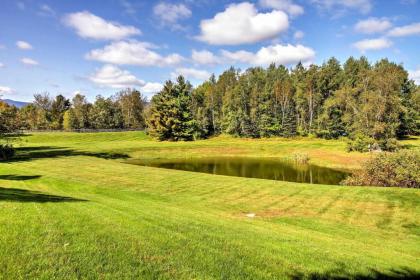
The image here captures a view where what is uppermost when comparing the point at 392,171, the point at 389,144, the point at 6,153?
the point at 6,153

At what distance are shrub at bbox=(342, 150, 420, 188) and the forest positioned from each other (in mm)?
27021

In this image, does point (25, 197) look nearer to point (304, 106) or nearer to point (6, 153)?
point (6, 153)

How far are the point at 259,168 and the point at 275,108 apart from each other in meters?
60.3

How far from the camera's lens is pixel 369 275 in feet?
27.6

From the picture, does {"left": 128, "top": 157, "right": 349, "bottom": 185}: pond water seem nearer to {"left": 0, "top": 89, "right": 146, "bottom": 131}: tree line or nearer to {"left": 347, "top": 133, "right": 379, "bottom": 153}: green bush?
{"left": 347, "top": 133, "right": 379, "bottom": 153}: green bush

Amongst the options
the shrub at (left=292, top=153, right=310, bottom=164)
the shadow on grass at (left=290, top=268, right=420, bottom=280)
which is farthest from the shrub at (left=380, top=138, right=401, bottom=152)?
the shadow on grass at (left=290, top=268, right=420, bottom=280)

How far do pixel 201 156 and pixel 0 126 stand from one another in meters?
32.4

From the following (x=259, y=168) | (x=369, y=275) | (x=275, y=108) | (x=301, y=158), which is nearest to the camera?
(x=369, y=275)

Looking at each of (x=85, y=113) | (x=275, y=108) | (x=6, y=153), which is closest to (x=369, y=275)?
(x=6, y=153)

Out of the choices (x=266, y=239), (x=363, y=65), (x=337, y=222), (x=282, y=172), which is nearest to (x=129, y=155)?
(x=282, y=172)

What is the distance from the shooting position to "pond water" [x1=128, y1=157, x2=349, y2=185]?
3912 cm

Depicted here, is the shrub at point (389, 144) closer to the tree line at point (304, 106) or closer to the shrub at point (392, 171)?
the tree line at point (304, 106)

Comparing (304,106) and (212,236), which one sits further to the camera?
(304,106)

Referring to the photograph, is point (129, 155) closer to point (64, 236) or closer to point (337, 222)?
point (337, 222)
